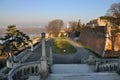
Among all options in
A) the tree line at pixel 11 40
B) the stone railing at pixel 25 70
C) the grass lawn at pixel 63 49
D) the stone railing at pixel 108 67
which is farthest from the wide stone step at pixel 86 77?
the grass lawn at pixel 63 49

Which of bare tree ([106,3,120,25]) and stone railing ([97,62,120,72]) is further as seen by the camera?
bare tree ([106,3,120,25])

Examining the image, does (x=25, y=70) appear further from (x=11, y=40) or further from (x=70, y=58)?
(x=70, y=58)

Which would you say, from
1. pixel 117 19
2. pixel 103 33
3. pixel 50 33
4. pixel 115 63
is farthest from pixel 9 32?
pixel 50 33

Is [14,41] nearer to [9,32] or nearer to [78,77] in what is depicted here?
[9,32]

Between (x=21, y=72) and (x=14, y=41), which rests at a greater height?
(x=14, y=41)

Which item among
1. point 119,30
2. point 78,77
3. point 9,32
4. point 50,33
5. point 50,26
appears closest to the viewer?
point 78,77

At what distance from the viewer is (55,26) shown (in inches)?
3593

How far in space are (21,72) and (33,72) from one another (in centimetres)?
94

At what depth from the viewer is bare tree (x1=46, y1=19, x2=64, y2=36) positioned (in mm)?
86075

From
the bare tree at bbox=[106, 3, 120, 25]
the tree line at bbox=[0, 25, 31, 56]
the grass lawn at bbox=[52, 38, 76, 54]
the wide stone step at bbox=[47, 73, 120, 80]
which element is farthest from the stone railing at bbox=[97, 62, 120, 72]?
the bare tree at bbox=[106, 3, 120, 25]

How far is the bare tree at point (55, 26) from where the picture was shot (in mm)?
86075

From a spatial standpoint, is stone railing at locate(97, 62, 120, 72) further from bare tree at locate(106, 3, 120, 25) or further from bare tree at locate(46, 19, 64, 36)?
bare tree at locate(46, 19, 64, 36)

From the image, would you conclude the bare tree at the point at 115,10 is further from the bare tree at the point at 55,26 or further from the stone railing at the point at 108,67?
the bare tree at the point at 55,26

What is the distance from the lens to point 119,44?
28.1 m
